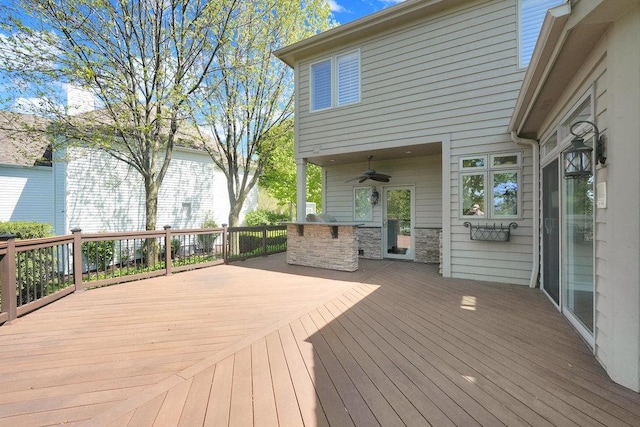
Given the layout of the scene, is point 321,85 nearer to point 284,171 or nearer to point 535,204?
point 535,204

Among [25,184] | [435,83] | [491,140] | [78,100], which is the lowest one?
[25,184]

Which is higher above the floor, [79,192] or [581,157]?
[79,192]

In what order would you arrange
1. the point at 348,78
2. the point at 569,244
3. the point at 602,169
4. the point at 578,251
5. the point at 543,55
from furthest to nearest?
the point at 348,78, the point at 569,244, the point at 578,251, the point at 543,55, the point at 602,169

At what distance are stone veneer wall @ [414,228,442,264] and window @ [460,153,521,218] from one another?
1.53 meters

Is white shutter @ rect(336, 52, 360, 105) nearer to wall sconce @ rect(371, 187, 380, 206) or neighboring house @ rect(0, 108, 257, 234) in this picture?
wall sconce @ rect(371, 187, 380, 206)

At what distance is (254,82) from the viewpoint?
9.16 m

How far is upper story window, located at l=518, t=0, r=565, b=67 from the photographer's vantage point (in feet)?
15.0

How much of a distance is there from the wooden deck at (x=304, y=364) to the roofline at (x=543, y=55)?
258 centimetres

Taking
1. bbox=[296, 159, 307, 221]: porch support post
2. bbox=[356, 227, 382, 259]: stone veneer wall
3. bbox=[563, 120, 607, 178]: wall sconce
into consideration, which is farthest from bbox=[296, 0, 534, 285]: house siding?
bbox=[563, 120, 607, 178]: wall sconce

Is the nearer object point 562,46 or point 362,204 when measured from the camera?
point 562,46

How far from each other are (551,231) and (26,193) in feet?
45.0

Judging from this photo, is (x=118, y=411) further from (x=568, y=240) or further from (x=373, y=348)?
(x=568, y=240)

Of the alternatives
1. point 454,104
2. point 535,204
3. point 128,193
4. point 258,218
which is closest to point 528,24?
point 454,104

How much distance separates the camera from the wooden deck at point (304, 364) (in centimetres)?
172
